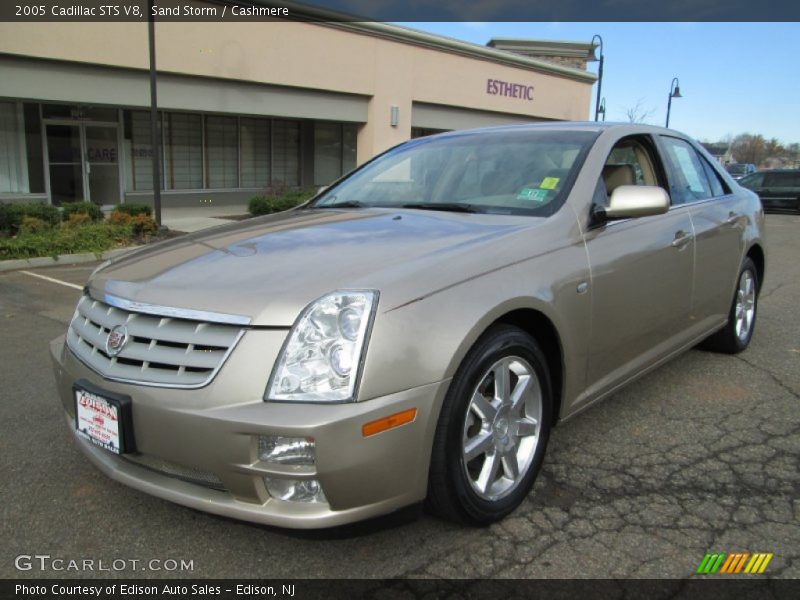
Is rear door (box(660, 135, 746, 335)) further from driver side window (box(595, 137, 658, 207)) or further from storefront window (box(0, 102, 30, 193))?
storefront window (box(0, 102, 30, 193))

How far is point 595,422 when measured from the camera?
370cm

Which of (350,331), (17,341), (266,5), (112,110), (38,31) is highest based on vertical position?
(266,5)

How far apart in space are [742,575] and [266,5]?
53.5 ft

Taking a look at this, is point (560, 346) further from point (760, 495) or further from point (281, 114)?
point (281, 114)

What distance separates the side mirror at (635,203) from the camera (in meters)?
3.06

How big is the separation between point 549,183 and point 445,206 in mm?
511

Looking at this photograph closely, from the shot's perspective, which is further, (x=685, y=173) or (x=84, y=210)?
(x=84, y=210)

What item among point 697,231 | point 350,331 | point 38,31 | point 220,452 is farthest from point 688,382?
point 38,31

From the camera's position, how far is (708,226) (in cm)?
416

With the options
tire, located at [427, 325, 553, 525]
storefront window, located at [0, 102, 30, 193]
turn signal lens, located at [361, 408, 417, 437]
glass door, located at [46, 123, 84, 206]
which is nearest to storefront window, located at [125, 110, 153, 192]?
glass door, located at [46, 123, 84, 206]

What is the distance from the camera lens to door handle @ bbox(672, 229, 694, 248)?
372 centimetres

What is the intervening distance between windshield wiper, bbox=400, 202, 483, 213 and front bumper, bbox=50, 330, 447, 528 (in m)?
1.25

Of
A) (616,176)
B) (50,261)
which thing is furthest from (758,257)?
(50,261)

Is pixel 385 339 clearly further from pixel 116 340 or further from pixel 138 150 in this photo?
pixel 138 150
